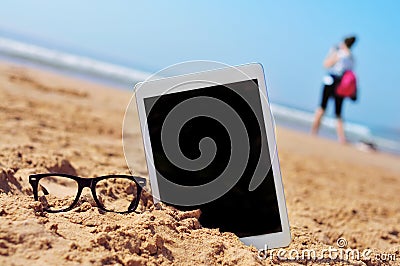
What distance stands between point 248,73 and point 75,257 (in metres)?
0.99

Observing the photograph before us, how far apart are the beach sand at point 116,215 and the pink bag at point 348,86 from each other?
196cm

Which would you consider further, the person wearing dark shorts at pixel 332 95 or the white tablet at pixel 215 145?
the person wearing dark shorts at pixel 332 95

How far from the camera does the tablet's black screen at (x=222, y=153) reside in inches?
78.6

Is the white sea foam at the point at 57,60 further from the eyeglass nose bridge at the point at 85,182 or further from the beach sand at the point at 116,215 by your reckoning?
the eyeglass nose bridge at the point at 85,182

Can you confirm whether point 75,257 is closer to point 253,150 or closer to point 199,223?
point 199,223

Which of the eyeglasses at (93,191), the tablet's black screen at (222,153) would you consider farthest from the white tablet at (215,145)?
the eyeglasses at (93,191)

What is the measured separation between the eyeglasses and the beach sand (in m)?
0.06

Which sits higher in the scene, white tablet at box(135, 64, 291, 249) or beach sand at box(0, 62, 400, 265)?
white tablet at box(135, 64, 291, 249)

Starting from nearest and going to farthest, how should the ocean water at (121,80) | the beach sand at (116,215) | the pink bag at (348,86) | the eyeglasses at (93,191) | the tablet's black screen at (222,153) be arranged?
the beach sand at (116,215) → the eyeglasses at (93,191) → the tablet's black screen at (222,153) → the pink bag at (348,86) → the ocean water at (121,80)

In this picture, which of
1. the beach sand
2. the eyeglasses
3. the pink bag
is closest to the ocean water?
the pink bag

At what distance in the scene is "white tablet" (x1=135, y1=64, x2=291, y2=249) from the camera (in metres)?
2.00

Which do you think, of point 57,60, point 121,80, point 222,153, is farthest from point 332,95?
point 57,60

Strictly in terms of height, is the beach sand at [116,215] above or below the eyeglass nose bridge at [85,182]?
below

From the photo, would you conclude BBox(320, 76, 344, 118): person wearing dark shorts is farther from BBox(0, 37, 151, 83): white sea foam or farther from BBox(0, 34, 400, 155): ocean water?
BBox(0, 37, 151, 83): white sea foam
